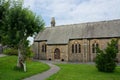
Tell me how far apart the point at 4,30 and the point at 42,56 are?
97.1 ft

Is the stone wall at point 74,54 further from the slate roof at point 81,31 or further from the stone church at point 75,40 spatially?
the slate roof at point 81,31

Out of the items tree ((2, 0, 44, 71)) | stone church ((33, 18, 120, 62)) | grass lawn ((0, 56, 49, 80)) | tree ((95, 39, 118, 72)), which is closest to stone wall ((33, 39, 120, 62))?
stone church ((33, 18, 120, 62))

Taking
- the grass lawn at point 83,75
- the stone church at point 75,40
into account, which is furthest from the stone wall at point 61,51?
the grass lawn at point 83,75

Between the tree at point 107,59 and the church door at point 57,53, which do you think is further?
the church door at point 57,53

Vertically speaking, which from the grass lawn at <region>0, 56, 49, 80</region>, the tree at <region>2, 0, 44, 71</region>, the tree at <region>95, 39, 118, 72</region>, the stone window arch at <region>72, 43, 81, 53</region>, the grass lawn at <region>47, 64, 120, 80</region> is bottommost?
the grass lawn at <region>47, 64, 120, 80</region>

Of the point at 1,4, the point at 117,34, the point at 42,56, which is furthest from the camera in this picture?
the point at 42,56

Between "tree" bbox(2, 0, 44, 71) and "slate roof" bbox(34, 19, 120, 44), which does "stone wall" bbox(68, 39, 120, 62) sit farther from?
"tree" bbox(2, 0, 44, 71)

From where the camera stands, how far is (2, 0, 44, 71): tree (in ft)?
89.9

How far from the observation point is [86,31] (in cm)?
5162

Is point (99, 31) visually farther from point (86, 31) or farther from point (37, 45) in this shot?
point (37, 45)

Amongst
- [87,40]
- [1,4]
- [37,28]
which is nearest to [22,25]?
[37,28]

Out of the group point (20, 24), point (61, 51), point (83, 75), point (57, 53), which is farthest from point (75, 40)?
point (83, 75)

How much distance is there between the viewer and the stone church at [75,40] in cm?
4869

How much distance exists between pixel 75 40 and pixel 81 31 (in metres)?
2.91
